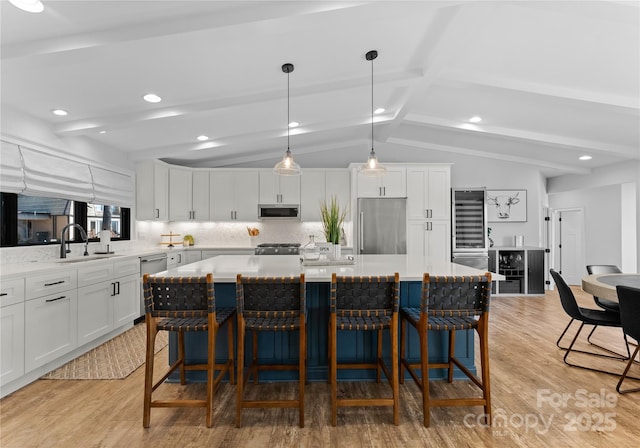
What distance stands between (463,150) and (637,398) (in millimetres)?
4937

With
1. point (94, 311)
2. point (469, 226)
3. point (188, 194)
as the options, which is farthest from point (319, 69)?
point (469, 226)

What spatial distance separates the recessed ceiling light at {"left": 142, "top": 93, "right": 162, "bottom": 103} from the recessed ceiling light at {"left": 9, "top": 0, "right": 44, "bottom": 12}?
1.30 metres

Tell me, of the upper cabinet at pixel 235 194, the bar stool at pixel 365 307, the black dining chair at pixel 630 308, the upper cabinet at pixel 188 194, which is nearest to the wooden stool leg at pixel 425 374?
the bar stool at pixel 365 307

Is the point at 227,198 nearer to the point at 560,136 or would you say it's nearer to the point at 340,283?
the point at 340,283

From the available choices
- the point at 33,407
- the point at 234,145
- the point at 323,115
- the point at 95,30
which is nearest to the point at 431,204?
the point at 323,115

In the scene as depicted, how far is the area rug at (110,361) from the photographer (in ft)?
9.37

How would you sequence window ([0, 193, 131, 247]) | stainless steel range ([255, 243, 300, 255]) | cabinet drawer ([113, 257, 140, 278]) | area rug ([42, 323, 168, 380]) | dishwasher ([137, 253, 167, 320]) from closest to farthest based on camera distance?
area rug ([42, 323, 168, 380]), window ([0, 193, 131, 247]), cabinet drawer ([113, 257, 140, 278]), dishwasher ([137, 253, 167, 320]), stainless steel range ([255, 243, 300, 255])

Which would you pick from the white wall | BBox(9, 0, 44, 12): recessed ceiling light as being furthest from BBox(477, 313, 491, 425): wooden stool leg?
the white wall

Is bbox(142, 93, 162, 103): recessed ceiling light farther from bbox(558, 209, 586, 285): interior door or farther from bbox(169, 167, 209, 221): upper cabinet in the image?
bbox(558, 209, 586, 285): interior door

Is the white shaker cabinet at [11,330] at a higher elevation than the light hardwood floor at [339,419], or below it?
higher

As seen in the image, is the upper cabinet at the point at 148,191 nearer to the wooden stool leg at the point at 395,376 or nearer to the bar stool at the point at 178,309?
the bar stool at the point at 178,309

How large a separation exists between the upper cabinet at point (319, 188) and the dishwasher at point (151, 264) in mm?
2434

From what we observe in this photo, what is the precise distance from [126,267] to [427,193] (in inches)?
184

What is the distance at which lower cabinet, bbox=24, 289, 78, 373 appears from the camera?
2664mm
